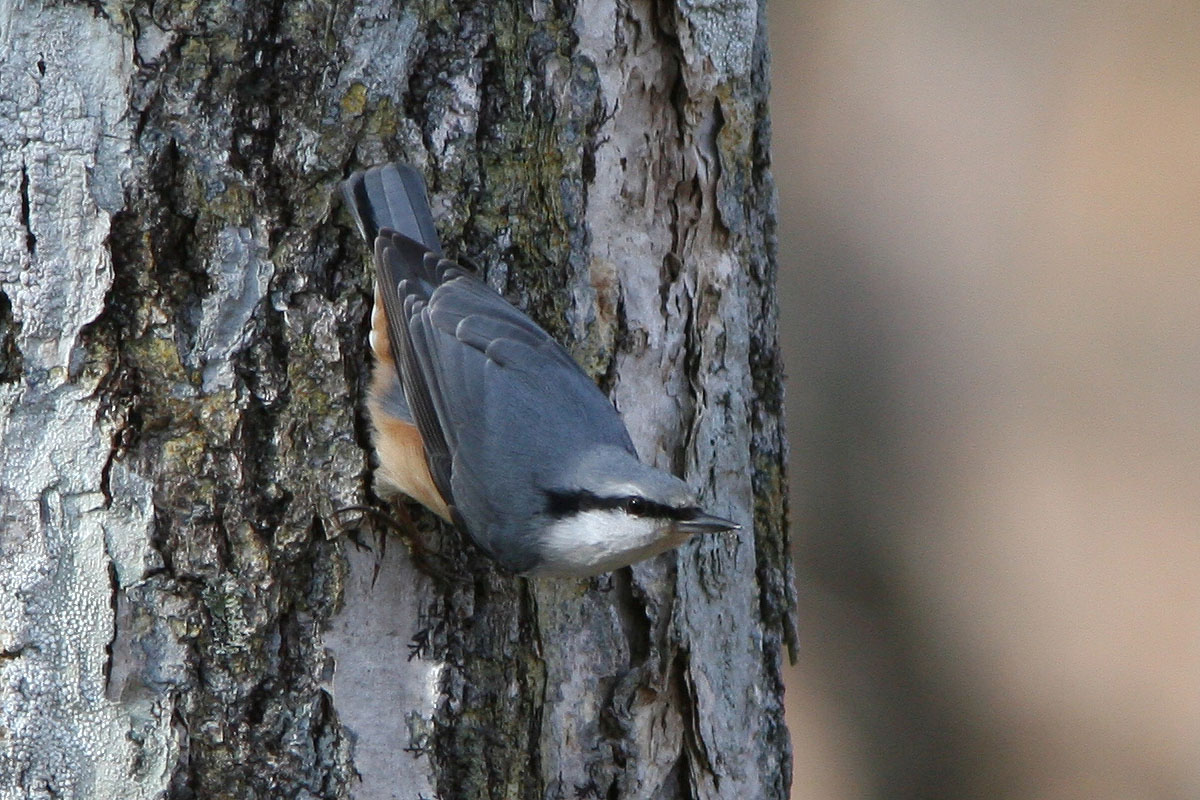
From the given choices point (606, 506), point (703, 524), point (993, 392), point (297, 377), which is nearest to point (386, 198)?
point (297, 377)

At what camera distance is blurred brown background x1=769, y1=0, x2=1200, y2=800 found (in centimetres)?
379

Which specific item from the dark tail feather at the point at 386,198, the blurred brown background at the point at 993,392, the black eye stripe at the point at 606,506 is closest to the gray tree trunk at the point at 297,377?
the dark tail feather at the point at 386,198

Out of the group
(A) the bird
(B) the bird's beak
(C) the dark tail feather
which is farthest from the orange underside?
(B) the bird's beak

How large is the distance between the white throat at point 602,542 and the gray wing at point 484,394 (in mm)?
56

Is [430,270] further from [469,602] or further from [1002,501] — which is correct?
[1002,501]

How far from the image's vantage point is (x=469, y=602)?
2.23 metres

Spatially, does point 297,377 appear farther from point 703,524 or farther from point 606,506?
point 703,524

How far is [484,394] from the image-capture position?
2518 millimetres

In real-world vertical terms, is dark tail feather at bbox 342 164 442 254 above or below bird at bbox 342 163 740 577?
above

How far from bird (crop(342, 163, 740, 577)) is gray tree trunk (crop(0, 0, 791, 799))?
6cm

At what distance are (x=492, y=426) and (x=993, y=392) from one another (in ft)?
7.21

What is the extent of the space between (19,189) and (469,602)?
0.99m

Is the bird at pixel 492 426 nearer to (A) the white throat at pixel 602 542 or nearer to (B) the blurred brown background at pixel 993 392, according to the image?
(A) the white throat at pixel 602 542

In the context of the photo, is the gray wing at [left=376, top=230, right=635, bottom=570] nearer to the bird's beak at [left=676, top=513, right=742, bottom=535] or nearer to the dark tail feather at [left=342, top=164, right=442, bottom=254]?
the dark tail feather at [left=342, top=164, right=442, bottom=254]
